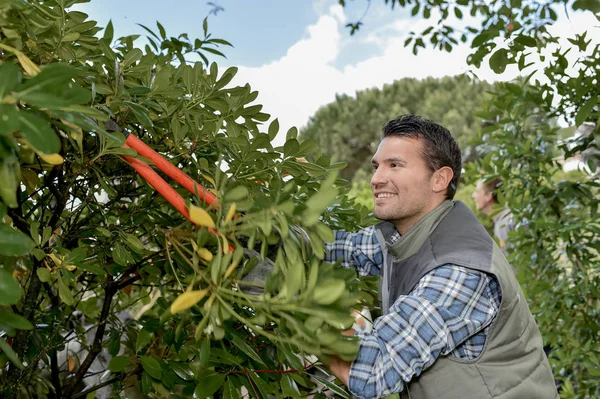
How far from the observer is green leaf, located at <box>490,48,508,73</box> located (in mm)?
2260

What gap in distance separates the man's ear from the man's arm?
1.21 ft

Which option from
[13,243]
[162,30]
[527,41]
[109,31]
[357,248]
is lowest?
[13,243]

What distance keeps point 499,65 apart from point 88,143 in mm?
1647

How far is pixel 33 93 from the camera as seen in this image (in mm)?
616

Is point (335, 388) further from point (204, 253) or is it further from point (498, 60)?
point (498, 60)

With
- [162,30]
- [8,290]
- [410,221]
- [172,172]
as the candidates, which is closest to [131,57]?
[172,172]

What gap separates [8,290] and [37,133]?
0.18m

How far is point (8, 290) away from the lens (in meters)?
0.63

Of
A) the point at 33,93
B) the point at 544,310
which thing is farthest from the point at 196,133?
the point at 544,310

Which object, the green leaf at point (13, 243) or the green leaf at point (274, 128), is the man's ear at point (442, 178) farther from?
the green leaf at point (13, 243)

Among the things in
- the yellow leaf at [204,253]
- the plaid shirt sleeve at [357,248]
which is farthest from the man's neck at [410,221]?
the yellow leaf at [204,253]

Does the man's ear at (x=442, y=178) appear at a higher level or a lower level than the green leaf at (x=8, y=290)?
higher

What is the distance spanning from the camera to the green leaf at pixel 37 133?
0.61 m

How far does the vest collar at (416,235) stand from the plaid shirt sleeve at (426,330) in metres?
0.17
